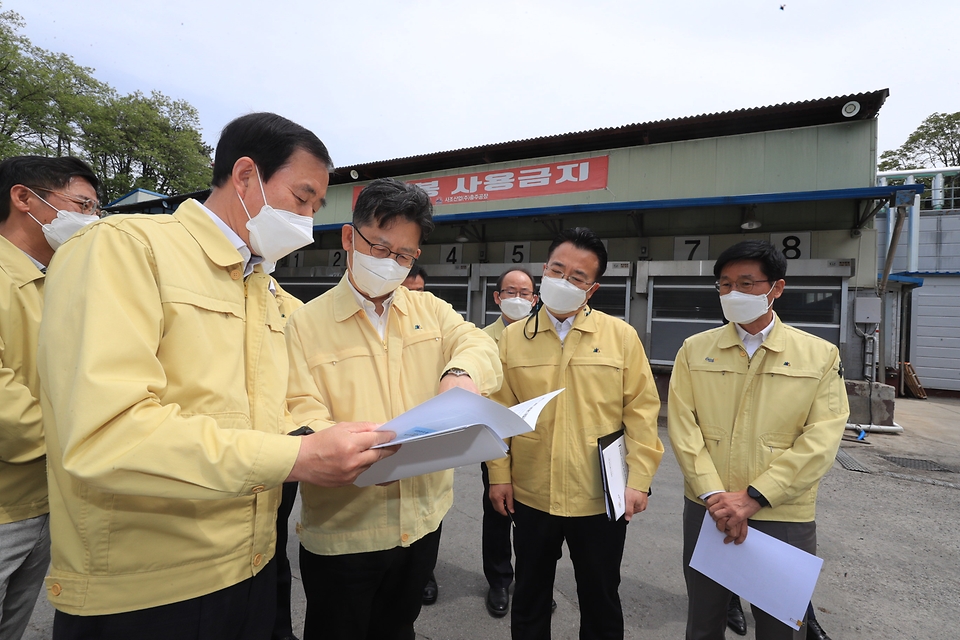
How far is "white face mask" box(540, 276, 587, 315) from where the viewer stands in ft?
6.81

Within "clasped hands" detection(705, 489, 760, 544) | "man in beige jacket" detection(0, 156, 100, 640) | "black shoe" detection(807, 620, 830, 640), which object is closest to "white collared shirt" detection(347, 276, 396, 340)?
"man in beige jacket" detection(0, 156, 100, 640)

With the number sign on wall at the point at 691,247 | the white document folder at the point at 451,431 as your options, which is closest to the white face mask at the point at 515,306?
the white document folder at the point at 451,431

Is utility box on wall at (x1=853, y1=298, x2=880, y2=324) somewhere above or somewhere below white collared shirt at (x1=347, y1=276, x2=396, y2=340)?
above

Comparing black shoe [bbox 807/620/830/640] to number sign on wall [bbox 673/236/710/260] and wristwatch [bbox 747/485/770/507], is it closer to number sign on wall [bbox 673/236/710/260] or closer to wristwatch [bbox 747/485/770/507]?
wristwatch [bbox 747/485/770/507]

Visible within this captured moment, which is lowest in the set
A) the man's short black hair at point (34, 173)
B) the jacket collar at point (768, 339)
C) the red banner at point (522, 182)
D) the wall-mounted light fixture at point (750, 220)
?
the jacket collar at point (768, 339)

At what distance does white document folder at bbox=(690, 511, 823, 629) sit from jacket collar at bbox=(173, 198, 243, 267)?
206 centimetres

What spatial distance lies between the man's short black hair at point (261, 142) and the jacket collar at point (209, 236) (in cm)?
14

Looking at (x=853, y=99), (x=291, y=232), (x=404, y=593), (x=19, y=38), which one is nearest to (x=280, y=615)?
(x=404, y=593)

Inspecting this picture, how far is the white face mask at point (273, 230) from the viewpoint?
119 centimetres

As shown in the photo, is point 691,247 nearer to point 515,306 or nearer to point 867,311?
point 867,311

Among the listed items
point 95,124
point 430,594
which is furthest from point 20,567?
point 95,124

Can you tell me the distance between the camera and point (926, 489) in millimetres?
4434

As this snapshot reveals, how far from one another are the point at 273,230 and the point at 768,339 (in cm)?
208

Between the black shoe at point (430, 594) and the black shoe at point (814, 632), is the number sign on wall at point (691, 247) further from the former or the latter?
the black shoe at point (430, 594)
